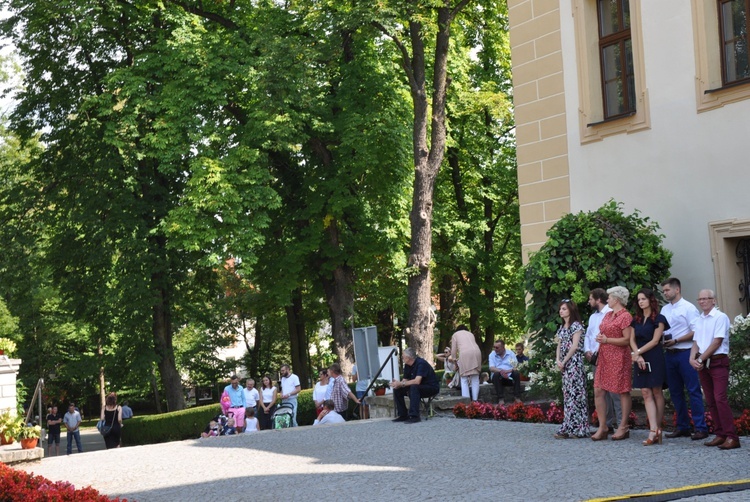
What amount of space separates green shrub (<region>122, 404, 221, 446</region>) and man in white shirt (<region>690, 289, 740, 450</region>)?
20.5 meters

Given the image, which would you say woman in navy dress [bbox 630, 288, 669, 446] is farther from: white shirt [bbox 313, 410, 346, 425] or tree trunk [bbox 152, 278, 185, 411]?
tree trunk [bbox 152, 278, 185, 411]

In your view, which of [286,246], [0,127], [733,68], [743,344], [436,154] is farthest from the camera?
[0,127]

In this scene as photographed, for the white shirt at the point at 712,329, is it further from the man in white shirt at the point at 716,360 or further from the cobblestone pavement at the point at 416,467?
the cobblestone pavement at the point at 416,467

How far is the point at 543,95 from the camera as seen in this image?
17859 mm

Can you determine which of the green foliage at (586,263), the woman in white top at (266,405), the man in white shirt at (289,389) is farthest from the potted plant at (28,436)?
the green foliage at (586,263)

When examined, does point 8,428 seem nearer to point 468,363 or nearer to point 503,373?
point 468,363

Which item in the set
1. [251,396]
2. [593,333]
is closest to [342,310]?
[251,396]

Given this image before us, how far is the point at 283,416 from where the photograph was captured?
20.5 metres

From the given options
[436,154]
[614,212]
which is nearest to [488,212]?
[436,154]

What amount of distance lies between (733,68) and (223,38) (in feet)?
51.3

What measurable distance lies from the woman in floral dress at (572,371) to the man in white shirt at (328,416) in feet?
24.0

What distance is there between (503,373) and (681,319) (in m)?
6.95

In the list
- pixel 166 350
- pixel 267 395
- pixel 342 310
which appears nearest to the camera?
pixel 267 395

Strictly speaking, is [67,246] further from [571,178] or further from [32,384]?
[571,178]
